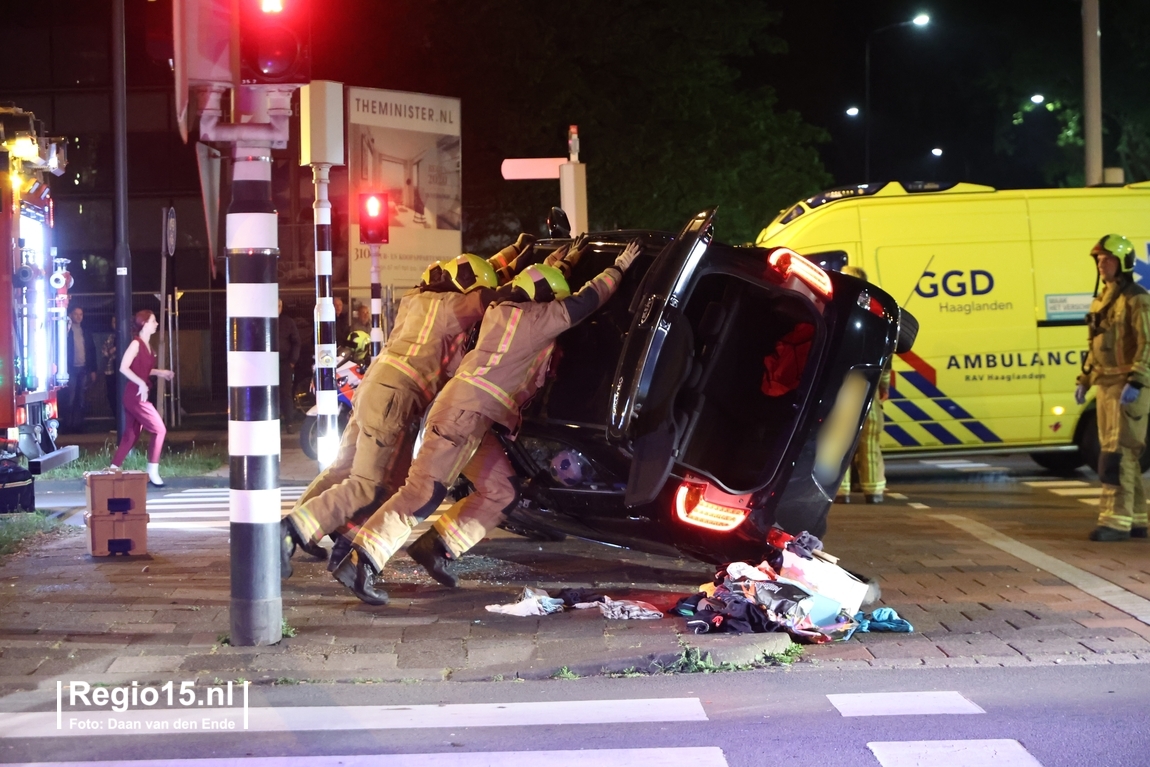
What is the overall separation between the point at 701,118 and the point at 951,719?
20706 mm

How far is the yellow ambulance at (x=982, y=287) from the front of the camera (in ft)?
42.5

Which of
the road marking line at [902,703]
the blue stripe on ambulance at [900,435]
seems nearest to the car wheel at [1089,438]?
the blue stripe on ambulance at [900,435]

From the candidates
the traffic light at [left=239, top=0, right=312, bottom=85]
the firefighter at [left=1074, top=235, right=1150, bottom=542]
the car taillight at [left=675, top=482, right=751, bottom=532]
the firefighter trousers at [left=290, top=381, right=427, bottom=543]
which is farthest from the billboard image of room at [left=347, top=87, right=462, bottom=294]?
the traffic light at [left=239, top=0, right=312, bottom=85]

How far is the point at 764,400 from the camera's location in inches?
322

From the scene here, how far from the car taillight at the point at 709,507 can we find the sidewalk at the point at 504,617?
49 centimetres

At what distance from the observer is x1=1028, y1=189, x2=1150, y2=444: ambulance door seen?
12945mm

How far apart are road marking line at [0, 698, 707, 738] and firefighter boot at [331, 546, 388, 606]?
70.5 inches

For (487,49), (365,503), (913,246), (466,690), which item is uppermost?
(487,49)

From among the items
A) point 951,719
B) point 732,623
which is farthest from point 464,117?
point 951,719

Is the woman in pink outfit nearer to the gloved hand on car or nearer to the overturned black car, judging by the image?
the overturned black car

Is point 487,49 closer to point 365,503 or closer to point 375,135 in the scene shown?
point 375,135

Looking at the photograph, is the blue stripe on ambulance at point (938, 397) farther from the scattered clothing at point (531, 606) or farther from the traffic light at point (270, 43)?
the traffic light at point (270, 43)

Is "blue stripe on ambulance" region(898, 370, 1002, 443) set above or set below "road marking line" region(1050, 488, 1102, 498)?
above

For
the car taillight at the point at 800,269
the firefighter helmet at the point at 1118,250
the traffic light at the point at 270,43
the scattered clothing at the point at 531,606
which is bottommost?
the scattered clothing at the point at 531,606
